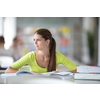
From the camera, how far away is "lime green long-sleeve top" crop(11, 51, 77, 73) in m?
1.31

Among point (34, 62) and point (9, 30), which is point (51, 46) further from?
point (9, 30)

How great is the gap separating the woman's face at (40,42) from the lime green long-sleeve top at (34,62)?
8 centimetres

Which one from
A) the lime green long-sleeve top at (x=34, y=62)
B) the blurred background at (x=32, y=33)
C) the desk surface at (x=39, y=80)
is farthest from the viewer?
the blurred background at (x=32, y=33)

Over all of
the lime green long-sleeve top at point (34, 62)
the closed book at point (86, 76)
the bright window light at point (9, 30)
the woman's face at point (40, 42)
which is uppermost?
the bright window light at point (9, 30)

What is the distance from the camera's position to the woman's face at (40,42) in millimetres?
1317

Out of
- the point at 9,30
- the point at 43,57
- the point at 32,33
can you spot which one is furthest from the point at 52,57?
the point at 9,30

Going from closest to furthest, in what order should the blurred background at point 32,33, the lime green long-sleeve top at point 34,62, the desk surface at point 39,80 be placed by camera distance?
the desk surface at point 39,80 < the lime green long-sleeve top at point 34,62 < the blurred background at point 32,33

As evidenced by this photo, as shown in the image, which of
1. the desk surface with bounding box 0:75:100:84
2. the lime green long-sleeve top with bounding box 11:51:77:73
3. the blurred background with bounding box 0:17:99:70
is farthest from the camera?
the blurred background with bounding box 0:17:99:70

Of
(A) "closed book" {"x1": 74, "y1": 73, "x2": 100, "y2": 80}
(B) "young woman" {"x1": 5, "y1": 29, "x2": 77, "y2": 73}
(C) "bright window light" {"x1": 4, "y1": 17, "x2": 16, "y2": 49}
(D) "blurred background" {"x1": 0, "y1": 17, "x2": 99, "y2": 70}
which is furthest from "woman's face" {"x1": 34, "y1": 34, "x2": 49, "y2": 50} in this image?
(A) "closed book" {"x1": 74, "y1": 73, "x2": 100, "y2": 80}

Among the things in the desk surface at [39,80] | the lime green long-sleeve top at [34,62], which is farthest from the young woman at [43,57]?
the desk surface at [39,80]

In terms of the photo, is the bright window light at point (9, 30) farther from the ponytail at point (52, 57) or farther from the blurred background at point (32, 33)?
the ponytail at point (52, 57)

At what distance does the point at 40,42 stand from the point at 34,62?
178mm

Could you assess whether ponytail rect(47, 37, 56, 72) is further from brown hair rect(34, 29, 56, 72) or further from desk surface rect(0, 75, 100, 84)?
desk surface rect(0, 75, 100, 84)
